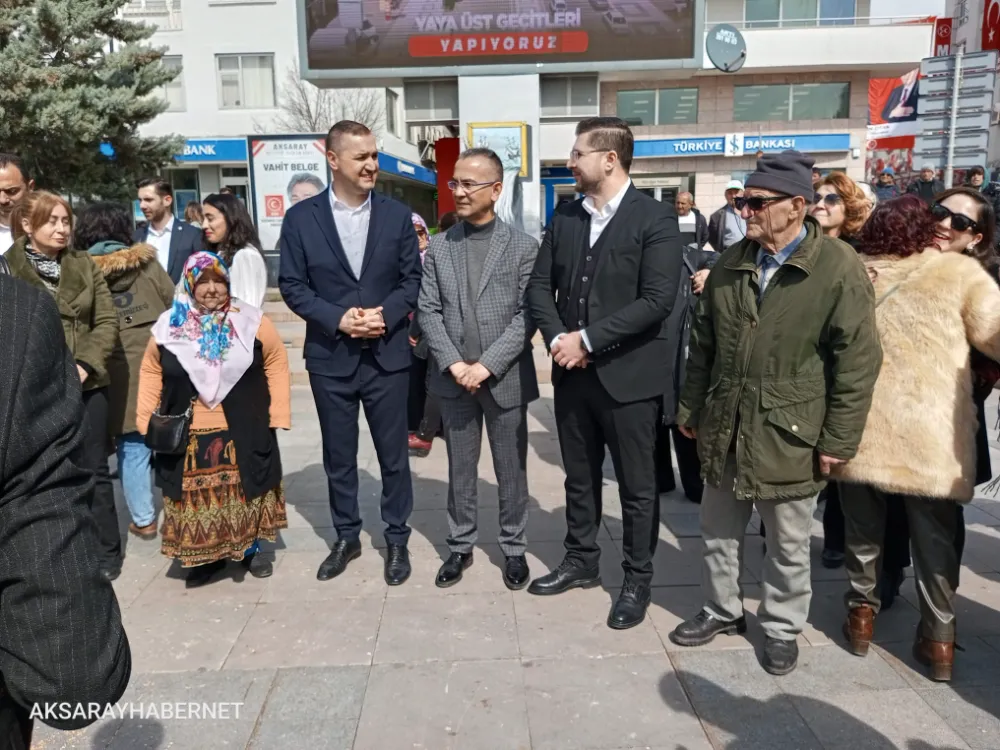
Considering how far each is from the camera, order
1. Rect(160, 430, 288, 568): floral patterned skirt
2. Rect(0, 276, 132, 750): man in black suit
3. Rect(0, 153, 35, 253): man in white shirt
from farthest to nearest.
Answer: Rect(0, 153, 35, 253): man in white shirt, Rect(160, 430, 288, 568): floral patterned skirt, Rect(0, 276, 132, 750): man in black suit

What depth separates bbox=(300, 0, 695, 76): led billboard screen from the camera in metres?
11.5

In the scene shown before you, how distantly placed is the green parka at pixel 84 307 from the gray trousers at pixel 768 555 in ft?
9.83

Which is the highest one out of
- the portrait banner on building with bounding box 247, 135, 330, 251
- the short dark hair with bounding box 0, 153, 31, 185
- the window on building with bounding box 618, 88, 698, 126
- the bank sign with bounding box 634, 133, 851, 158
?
the window on building with bounding box 618, 88, 698, 126

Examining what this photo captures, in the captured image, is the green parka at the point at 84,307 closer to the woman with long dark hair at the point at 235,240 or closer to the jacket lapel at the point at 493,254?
the woman with long dark hair at the point at 235,240

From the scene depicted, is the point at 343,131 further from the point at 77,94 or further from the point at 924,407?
the point at 77,94

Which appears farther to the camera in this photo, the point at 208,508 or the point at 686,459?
the point at 686,459

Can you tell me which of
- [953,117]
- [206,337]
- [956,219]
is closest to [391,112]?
[953,117]

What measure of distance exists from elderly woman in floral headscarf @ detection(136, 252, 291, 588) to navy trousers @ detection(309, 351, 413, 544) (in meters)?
0.32

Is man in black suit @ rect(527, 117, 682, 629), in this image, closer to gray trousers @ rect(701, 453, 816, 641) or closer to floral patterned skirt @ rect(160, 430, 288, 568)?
gray trousers @ rect(701, 453, 816, 641)

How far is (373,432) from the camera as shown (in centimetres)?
401

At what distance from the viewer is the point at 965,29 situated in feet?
64.1

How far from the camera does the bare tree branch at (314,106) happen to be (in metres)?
25.7

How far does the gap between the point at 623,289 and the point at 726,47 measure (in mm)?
16581

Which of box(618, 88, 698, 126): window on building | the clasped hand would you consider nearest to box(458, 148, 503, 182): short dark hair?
the clasped hand
